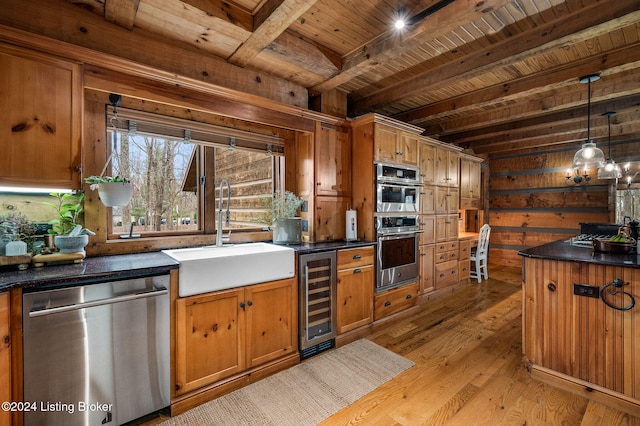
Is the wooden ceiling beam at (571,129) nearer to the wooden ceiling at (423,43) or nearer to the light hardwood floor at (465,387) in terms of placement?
the wooden ceiling at (423,43)

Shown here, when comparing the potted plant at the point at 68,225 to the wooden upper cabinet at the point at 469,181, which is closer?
the potted plant at the point at 68,225

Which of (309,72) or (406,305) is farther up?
(309,72)

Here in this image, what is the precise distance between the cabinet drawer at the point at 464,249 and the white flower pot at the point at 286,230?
3262 mm

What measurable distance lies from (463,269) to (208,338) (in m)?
4.36

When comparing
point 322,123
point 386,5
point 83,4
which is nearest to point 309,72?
point 322,123

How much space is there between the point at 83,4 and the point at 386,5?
209cm

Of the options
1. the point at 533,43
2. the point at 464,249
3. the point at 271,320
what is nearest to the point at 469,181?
the point at 464,249

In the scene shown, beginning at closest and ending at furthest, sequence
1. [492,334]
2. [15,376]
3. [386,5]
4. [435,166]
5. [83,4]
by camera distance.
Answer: [15,376]
[83,4]
[386,5]
[492,334]
[435,166]

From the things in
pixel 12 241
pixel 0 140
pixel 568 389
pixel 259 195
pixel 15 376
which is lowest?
pixel 568 389

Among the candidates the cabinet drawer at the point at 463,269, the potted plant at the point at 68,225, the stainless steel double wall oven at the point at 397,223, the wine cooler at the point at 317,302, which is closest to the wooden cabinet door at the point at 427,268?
the stainless steel double wall oven at the point at 397,223

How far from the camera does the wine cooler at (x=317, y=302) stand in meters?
2.54

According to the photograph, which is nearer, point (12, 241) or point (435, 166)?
point (12, 241)

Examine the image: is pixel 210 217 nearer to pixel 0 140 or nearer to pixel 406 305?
pixel 0 140

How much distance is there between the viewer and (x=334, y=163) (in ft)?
10.9
